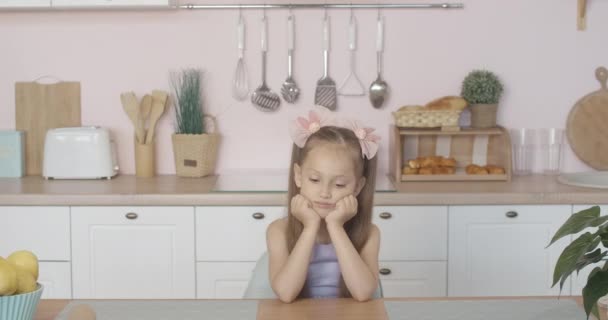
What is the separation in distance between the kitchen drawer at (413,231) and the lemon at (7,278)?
1.68 m

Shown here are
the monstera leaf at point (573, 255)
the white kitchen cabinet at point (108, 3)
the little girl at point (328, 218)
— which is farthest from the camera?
the white kitchen cabinet at point (108, 3)

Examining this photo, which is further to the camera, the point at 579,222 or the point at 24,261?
the point at 24,261

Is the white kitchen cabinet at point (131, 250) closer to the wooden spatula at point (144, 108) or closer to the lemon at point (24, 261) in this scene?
the wooden spatula at point (144, 108)

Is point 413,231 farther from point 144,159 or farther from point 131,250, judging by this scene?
point 144,159

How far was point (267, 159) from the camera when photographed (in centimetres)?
332

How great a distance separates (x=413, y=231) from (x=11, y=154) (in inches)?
58.3

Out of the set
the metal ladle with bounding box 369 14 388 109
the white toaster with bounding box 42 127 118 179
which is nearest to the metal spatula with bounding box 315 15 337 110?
the metal ladle with bounding box 369 14 388 109

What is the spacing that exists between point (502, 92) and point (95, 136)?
4.92 feet

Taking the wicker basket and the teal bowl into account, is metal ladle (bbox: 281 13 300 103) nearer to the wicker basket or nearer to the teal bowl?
the wicker basket

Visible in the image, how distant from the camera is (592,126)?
3.29 metres

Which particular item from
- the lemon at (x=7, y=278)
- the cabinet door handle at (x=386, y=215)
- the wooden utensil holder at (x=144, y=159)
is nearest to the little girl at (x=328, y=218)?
the lemon at (x=7, y=278)

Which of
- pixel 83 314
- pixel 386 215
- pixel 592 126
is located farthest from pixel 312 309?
pixel 592 126

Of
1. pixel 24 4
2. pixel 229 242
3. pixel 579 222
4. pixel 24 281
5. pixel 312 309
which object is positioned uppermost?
pixel 24 4

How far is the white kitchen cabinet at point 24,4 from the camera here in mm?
3010
